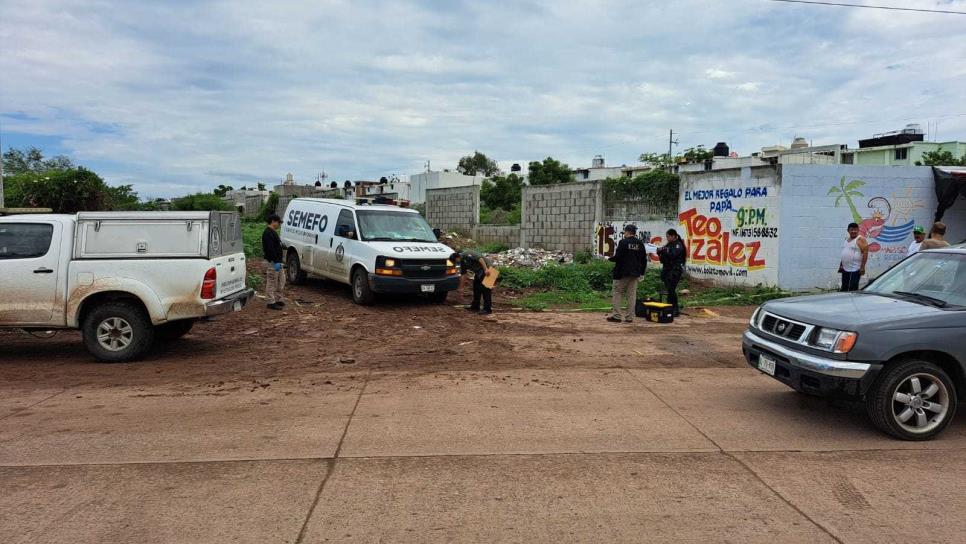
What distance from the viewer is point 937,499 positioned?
4.35m

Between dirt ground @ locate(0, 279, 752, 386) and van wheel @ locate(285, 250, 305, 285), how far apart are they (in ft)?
8.43

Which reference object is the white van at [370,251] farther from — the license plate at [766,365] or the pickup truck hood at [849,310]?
the license plate at [766,365]

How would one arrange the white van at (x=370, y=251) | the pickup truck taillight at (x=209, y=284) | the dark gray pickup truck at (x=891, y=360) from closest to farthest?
1. the dark gray pickup truck at (x=891, y=360)
2. the pickup truck taillight at (x=209, y=284)
3. the white van at (x=370, y=251)

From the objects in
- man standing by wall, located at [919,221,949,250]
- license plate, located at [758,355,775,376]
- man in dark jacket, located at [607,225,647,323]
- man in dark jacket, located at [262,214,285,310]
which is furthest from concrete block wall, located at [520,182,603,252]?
license plate, located at [758,355,775,376]

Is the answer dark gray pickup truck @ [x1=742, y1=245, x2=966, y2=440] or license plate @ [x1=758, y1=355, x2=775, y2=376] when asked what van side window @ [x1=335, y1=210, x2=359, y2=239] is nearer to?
license plate @ [x1=758, y1=355, x2=775, y2=376]

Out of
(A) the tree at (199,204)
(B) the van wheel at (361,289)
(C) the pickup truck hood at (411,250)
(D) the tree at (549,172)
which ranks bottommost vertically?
(B) the van wheel at (361,289)

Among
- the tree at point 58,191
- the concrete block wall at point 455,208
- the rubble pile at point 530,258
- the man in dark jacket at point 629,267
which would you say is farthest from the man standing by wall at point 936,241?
the tree at point 58,191

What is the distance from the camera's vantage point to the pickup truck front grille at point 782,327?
19.2ft

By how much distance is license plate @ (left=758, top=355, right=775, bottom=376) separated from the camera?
6020 millimetres

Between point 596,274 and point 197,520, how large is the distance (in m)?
13.6

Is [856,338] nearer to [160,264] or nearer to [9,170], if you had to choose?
[160,264]

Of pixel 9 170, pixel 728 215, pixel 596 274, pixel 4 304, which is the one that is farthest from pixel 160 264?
pixel 9 170

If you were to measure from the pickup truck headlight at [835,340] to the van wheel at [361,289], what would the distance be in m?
9.09

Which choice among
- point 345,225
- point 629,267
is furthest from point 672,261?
point 345,225
